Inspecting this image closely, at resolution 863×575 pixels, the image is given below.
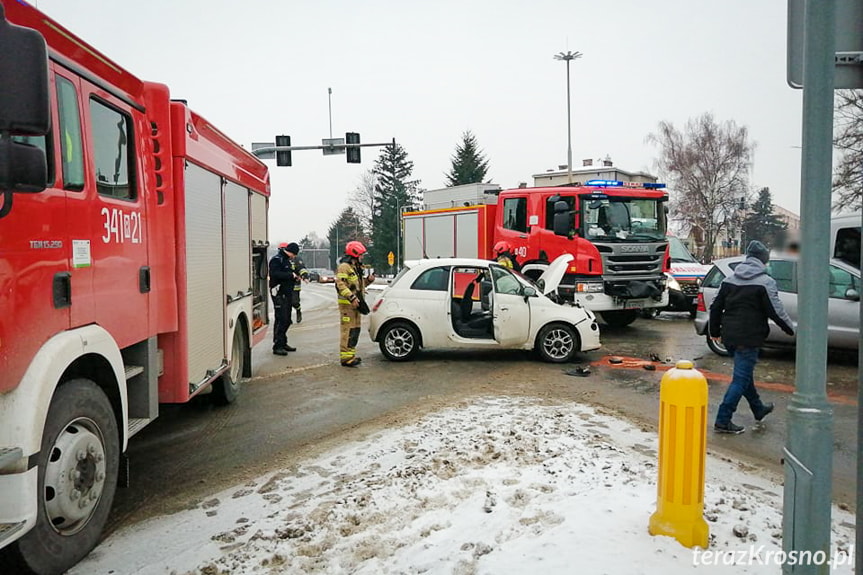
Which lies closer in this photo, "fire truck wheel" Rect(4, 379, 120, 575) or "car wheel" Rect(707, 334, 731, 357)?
"fire truck wheel" Rect(4, 379, 120, 575)

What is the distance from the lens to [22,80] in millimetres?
2445

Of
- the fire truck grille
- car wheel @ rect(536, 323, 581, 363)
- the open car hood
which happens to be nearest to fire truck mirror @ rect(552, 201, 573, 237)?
the fire truck grille

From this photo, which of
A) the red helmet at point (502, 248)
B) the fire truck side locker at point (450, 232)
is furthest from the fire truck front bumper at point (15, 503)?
the fire truck side locker at point (450, 232)

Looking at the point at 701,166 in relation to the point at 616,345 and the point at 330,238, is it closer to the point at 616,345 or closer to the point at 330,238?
the point at 616,345

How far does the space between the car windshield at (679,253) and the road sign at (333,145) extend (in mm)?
10992

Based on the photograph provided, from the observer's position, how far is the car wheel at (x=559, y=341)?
9.80 metres

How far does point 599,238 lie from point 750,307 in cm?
636

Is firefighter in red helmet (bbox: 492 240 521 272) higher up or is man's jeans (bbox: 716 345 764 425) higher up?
firefighter in red helmet (bbox: 492 240 521 272)

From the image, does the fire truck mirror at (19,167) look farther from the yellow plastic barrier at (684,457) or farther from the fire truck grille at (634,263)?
the fire truck grille at (634,263)

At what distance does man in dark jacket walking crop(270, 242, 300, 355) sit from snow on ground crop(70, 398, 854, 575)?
240 inches

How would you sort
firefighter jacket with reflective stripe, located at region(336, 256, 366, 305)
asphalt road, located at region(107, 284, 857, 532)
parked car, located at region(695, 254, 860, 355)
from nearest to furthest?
asphalt road, located at region(107, 284, 857, 532) < parked car, located at region(695, 254, 860, 355) < firefighter jacket with reflective stripe, located at region(336, 256, 366, 305)

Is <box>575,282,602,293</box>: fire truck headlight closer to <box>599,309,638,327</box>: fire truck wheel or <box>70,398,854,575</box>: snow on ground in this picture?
<box>599,309,638,327</box>: fire truck wheel

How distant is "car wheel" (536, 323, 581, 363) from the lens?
9797 millimetres

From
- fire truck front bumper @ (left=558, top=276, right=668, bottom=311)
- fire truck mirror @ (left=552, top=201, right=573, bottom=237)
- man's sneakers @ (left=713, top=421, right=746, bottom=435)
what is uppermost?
fire truck mirror @ (left=552, top=201, right=573, bottom=237)
